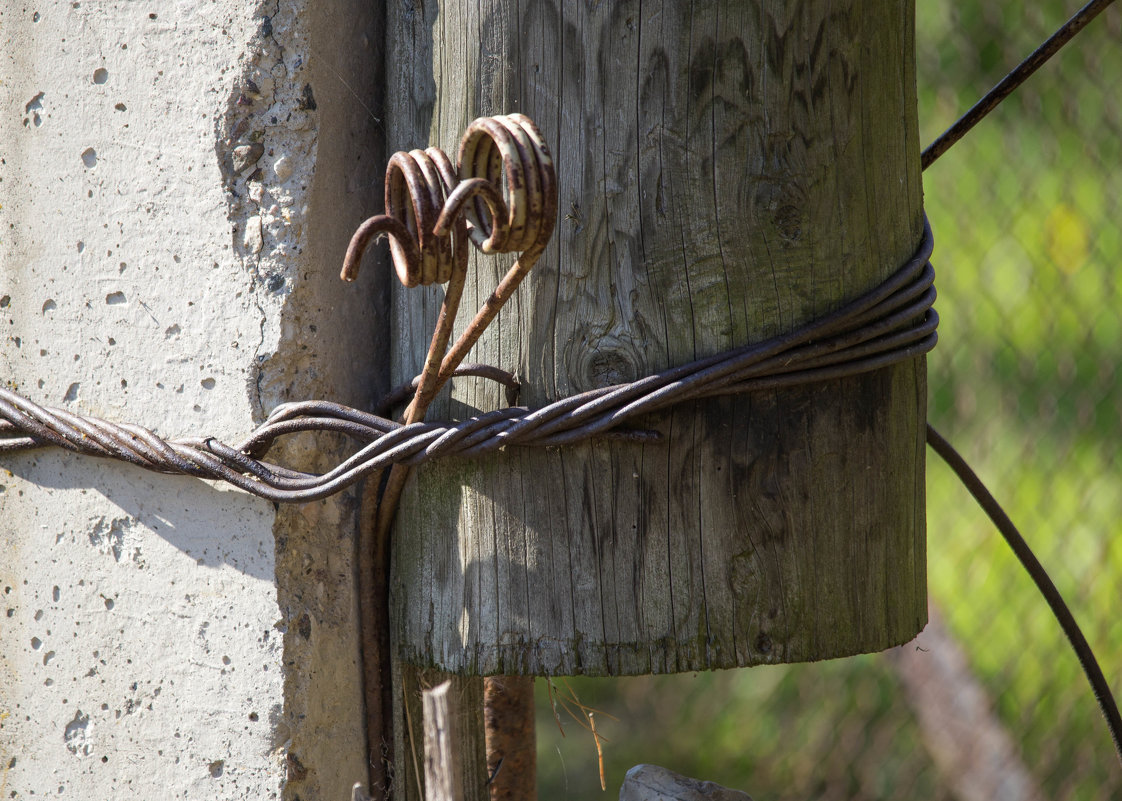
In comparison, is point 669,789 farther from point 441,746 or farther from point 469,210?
point 469,210

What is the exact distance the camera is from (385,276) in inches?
51.4

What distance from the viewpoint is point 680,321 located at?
1.08 metres

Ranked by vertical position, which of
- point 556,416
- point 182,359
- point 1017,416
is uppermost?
point 1017,416

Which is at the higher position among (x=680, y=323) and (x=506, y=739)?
(x=680, y=323)

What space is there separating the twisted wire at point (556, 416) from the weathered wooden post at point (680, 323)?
1.4 inches

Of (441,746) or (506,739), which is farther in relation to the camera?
(506,739)

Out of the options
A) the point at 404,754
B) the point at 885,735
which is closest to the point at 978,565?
the point at 885,735

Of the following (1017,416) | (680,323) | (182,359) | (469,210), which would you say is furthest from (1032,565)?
(1017,416)

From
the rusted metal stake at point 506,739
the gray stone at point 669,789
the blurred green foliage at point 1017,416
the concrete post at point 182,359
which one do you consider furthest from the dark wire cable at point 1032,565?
the blurred green foliage at point 1017,416

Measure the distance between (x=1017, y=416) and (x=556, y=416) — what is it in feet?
10.3

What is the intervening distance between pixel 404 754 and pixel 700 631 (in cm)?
46

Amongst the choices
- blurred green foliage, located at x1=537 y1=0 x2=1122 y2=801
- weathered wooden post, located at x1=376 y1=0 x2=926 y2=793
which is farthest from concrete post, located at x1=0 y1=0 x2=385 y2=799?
blurred green foliage, located at x1=537 y1=0 x2=1122 y2=801

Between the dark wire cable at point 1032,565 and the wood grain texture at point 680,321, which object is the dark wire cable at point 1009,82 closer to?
the wood grain texture at point 680,321

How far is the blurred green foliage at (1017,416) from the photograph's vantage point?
343 cm
